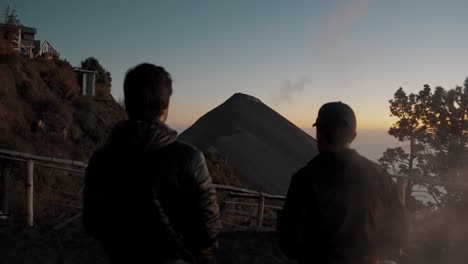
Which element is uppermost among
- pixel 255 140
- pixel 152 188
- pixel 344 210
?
pixel 152 188

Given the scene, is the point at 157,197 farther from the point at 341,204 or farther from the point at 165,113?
the point at 341,204

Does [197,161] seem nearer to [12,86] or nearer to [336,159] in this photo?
[336,159]

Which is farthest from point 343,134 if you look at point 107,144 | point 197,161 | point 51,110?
point 51,110

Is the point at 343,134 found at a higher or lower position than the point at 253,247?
higher

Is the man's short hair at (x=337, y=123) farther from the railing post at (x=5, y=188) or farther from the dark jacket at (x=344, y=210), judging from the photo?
the railing post at (x=5, y=188)

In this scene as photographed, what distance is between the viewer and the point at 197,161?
192 cm

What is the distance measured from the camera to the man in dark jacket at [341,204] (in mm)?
2129

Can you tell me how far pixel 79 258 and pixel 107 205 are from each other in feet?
16.8

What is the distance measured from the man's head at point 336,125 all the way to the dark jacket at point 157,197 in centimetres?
65

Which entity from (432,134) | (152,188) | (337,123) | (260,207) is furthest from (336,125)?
(432,134)

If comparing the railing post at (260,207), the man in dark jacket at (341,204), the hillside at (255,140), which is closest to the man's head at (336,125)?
the man in dark jacket at (341,204)

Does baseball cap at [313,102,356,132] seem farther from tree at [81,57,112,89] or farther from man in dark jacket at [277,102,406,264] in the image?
tree at [81,57,112,89]

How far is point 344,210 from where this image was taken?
6.98ft

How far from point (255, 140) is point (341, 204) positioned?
155 ft
